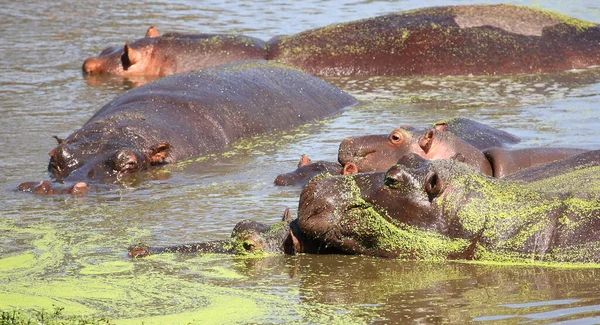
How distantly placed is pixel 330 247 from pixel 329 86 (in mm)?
5411

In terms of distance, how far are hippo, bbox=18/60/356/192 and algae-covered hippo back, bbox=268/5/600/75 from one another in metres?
1.52

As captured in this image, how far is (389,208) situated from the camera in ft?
15.5

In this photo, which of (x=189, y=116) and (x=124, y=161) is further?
(x=189, y=116)

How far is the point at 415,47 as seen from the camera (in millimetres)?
11602

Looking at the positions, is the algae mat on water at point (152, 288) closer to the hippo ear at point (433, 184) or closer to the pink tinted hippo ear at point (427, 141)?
the hippo ear at point (433, 184)

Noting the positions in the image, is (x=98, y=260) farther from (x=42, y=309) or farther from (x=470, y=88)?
(x=470, y=88)

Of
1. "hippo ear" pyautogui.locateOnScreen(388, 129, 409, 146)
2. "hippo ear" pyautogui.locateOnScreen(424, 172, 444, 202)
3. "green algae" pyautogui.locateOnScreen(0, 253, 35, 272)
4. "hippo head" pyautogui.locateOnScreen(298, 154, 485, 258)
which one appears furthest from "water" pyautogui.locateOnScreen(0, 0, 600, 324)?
"hippo ear" pyautogui.locateOnScreen(388, 129, 409, 146)

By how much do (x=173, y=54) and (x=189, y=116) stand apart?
360 cm

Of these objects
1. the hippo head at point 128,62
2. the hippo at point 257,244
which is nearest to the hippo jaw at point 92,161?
the hippo at point 257,244

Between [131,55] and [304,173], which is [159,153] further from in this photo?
[131,55]

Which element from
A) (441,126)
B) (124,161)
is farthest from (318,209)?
(124,161)

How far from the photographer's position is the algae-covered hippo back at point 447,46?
1152cm

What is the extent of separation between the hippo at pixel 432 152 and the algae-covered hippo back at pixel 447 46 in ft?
16.2

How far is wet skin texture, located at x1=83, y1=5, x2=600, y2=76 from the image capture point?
1152cm
